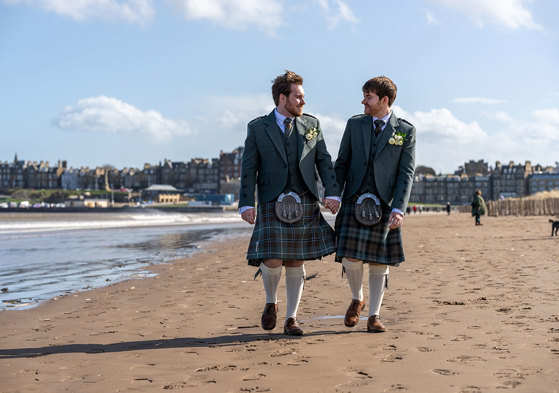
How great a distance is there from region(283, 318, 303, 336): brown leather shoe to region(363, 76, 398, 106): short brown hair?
1928mm

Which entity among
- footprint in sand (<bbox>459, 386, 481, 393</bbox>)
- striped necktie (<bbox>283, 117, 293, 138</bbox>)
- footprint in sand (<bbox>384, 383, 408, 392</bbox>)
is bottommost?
footprint in sand (<bbox>384, 383, 408, 392</bbox>)

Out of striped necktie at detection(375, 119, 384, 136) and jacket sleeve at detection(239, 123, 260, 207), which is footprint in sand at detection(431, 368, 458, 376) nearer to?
jacket sleeve at detection(239, 123, 260, 207)

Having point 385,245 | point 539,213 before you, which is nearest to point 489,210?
point 539,213

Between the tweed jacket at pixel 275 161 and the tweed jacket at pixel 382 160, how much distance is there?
0.62 feet

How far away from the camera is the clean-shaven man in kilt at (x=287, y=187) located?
500 centimetres

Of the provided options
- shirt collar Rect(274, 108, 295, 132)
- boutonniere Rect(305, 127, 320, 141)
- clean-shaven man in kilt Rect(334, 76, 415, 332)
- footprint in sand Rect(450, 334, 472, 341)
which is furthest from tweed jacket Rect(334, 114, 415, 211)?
footprint in sand Rect(450, 334, 472, 341)

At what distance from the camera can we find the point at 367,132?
521 cm

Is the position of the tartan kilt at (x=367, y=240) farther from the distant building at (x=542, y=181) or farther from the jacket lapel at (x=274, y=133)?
the distant building at (x=542, y=181)

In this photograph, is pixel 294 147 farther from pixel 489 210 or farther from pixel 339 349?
pixel 489 210

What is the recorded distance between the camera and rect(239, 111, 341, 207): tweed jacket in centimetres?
504

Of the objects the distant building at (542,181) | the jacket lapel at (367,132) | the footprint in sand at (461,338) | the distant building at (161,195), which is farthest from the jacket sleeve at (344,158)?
the distant building at (542,181)

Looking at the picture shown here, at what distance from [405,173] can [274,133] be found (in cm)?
110

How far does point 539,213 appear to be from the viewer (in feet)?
159

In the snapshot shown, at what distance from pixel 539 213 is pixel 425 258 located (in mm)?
40413
